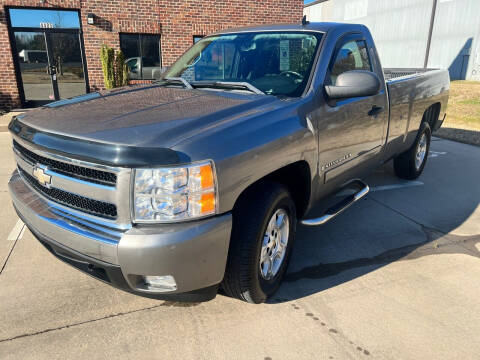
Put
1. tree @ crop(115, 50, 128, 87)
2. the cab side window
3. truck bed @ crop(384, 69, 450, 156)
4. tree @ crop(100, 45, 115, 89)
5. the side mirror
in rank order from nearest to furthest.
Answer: the side mirror < the cab side window < truck bed @ crop(384, 69, 450, 156) < tree @ crop(100, 45, 115, 89) < tree @ crop(115, 50, 128, 87)

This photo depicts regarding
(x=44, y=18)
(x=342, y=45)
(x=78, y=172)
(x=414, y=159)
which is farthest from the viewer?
(x=44, y=18)

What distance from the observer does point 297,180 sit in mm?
3080

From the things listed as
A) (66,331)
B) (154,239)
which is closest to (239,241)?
(154,239)

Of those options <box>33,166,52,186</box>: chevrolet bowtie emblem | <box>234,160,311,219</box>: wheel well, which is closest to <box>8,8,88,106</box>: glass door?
<box>33,166,52,186</box>: chevrolet bowtie emblem

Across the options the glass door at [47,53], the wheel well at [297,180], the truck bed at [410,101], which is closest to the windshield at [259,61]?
the wheel well at [297,180]

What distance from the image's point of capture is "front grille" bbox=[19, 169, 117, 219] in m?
2.16

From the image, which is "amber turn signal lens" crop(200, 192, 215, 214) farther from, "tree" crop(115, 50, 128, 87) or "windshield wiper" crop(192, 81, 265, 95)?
"tree" crop(115, 50, 128, 87)

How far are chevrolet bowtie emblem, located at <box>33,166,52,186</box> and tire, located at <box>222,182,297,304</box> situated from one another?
45.2 inches

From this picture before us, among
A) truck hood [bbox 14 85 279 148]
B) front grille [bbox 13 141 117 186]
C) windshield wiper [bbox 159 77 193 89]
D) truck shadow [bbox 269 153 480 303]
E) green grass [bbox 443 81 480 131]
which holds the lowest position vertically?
green grass [bbox 443 81 480 131]

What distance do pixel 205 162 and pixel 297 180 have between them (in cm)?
118

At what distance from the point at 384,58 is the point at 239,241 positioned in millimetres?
35612

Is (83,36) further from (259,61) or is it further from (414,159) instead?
(414,159)

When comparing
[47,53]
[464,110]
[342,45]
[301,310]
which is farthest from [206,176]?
[464,110]

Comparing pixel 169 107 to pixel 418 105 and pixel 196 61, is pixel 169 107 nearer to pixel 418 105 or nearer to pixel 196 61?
pixel 196 61
